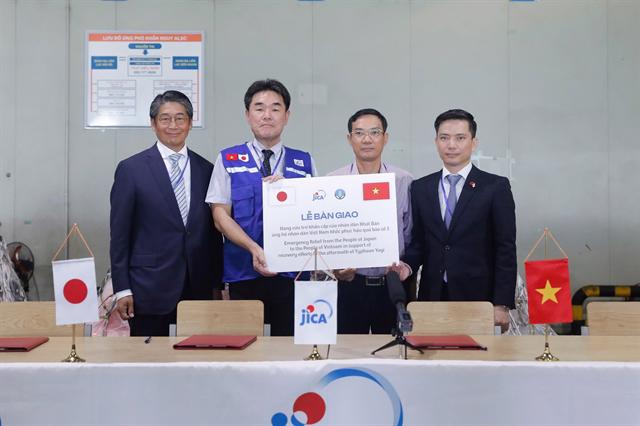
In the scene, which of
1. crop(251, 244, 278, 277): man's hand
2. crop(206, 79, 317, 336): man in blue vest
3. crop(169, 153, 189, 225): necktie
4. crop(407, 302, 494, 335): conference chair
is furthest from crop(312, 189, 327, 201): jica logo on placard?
crop(169, 153, 189, 225): necktie

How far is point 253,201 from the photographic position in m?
3.23

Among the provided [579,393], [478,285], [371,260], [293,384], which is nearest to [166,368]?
[293,384]

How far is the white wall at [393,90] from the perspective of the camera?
5.31m

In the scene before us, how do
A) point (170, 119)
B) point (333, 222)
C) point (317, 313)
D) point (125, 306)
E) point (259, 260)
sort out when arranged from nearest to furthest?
1. point (317, 313)
2. point (333, 222)
3. point (259, 260)
4. point (125, 306)
5. point (170, 119)

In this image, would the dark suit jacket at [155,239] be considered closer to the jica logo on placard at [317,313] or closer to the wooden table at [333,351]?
the wooden table at [333,351]

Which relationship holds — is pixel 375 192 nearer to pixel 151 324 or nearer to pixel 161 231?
pixel 161 231

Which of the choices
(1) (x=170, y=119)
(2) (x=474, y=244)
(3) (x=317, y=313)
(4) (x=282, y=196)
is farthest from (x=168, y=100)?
(2) (x=474, y=244)

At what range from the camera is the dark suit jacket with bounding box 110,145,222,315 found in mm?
3148

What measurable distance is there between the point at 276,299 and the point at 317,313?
3.66 ft

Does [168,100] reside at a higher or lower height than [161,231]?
higher

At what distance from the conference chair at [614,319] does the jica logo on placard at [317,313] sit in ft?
4.56

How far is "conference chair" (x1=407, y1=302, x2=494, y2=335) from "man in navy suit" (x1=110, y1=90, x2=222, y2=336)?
1185 millimetres

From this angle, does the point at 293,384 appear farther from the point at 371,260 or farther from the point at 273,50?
the point at 273,50

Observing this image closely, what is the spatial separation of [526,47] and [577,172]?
47.3 inches
